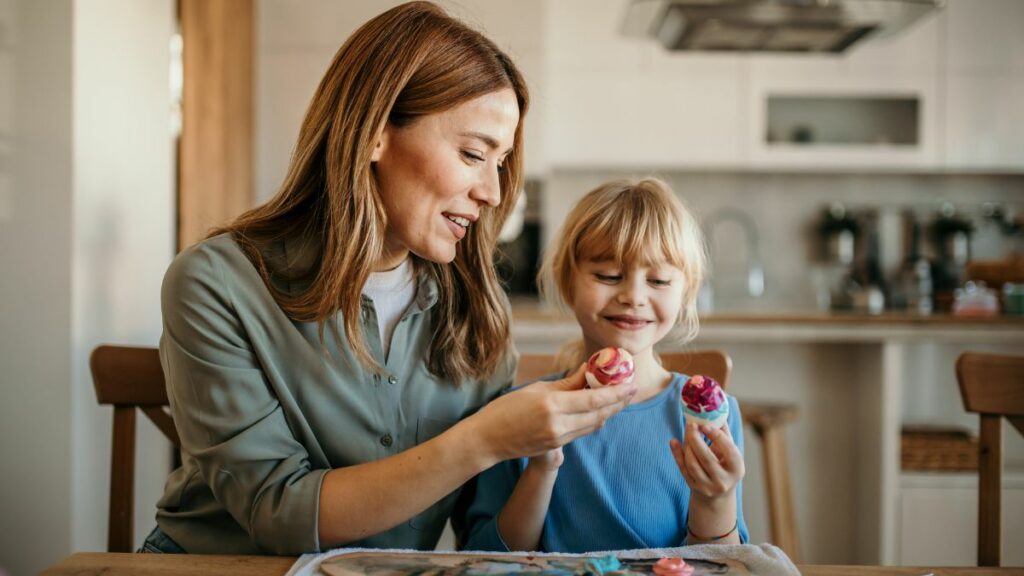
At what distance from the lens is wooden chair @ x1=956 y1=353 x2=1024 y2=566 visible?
4.44ft

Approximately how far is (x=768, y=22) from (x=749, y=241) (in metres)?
1.81

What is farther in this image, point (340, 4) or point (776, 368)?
point (340, 4)

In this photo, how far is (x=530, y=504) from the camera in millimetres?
1281

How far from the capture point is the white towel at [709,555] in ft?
3.25

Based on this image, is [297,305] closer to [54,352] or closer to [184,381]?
[184,381]

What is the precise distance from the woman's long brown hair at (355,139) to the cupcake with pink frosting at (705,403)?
0.43 meters

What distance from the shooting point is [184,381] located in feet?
3.90

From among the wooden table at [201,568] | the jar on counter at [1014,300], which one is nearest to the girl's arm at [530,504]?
the wooden table at [201,568]

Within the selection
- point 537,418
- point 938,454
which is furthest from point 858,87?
point 537,418

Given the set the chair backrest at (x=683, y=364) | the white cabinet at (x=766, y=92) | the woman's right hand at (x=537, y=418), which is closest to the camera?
the woman's right hand at (x=537, y=418)

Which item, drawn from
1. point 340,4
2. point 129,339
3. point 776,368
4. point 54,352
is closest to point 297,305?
point 54,352

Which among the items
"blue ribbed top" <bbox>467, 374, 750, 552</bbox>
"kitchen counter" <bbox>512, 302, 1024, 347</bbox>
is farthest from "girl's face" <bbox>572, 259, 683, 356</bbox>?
"kitchen counter" <bbox>512, 302, 1024, 347</bbox>

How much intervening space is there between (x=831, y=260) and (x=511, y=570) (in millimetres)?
3865

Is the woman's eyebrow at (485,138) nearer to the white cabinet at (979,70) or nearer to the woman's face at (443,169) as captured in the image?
the woman's face at (443,169)
